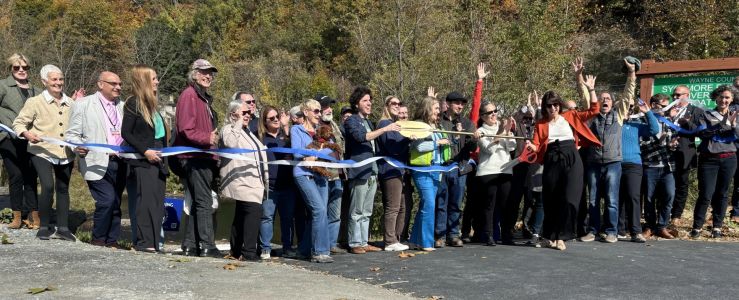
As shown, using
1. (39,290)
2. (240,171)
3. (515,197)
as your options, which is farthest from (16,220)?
(515,197)

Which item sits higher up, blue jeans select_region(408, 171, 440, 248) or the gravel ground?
blue jeans select_region(408, 171, 440, 248)

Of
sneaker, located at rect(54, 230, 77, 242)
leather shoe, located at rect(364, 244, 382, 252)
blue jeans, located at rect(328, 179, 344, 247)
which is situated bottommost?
leather shoe, located at rect(364, 244, 382, 252)

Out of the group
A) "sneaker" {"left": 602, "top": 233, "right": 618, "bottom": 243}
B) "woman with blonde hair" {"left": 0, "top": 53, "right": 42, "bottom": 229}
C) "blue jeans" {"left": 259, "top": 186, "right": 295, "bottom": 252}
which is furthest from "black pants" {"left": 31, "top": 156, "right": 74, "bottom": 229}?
"sneaker" {"left": 602, "top": 233, "right": 618, "bottom": 243}

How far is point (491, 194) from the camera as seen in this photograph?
9844 mm

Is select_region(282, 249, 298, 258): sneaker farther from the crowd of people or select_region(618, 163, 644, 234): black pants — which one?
select_region(618, 163, 644, 234): black pants

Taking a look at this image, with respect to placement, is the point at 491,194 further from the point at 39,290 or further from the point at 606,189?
the point at 39,290

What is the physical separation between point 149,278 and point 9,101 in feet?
12.5

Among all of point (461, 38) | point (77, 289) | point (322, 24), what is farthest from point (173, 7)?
point (77, 289)

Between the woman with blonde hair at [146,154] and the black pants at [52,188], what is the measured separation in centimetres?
98

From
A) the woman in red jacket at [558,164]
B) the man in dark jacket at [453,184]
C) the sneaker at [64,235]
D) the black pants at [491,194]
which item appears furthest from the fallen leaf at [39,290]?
the woman in red jacket at [558,164]

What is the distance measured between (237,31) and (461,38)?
3192cm

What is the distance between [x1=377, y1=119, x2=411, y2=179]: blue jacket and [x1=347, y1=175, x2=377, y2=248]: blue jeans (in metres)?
0.16

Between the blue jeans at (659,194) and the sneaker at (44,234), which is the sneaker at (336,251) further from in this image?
the blue jeans at (659,194)

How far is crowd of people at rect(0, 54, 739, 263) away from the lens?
8.12m
